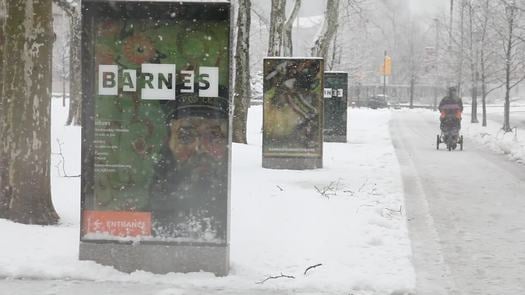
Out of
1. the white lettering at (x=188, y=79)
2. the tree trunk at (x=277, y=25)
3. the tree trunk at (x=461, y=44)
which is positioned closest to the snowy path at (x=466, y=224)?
the white lettering at (x=188, y=79)

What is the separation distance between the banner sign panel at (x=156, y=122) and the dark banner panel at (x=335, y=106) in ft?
51.6

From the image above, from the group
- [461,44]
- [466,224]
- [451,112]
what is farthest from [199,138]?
[461,44]

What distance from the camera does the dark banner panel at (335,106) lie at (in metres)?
21.3

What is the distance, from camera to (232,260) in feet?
21.1

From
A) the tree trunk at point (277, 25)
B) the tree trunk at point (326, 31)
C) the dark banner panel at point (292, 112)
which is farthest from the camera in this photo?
the tree trunk at point (326, 31)

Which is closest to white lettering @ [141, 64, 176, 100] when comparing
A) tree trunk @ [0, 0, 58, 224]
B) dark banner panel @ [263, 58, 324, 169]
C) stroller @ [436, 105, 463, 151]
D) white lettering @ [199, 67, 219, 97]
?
white lettering @ [199, 67, 219, 97]

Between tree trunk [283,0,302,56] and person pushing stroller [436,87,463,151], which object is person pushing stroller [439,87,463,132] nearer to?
person pushing stroller [436,87,463,151]

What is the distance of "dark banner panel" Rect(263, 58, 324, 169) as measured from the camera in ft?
44.7

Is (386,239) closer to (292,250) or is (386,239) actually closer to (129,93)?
(292,250)

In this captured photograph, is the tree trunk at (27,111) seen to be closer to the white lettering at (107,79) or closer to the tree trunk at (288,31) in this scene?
the white lettering at (107,79)

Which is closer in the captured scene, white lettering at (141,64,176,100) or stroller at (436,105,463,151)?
white lettering at (141,64,176,100)

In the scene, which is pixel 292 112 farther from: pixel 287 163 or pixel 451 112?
pixel 451 112

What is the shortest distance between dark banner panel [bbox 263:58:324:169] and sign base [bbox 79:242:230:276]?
7.82 meters

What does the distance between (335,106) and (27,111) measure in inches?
594
